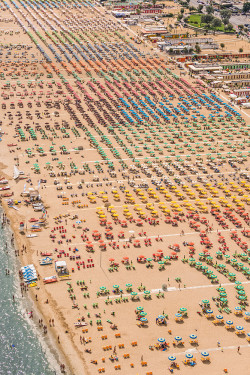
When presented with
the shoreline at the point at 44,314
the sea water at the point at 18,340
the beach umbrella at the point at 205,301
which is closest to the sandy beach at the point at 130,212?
the shoreline at the point at 44,314

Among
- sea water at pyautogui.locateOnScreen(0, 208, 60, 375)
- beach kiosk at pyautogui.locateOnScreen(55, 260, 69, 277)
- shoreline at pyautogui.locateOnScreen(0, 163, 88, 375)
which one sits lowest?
sea water at pyautogui.locateOnScreen(0, 208, 60, 375)

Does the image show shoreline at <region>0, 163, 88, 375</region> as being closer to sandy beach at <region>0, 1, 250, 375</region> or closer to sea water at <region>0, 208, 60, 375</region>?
sandy beach at <region>0, 1, 250, 375</region>

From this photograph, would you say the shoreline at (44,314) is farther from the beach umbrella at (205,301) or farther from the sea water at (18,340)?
the beach umbrella at (205,301)

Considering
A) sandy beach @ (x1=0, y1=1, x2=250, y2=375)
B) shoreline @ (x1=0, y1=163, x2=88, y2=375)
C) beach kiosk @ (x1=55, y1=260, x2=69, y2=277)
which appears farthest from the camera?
beach kiosk @ (x1=55, y1=260, x2=69, y2=277)

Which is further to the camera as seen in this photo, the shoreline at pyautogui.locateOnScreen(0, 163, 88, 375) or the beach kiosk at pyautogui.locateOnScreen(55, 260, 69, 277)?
the beach kiosk at pyautogui.locateOnScreen(55, 260, 69, 277)

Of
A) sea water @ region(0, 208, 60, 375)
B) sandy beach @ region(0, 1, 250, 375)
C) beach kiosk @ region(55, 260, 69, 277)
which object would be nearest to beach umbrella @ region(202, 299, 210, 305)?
sandy beach @ region(0, 1, 250, 375)

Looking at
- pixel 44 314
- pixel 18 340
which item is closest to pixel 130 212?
pixel 44 314
